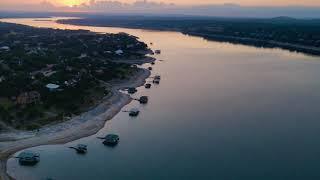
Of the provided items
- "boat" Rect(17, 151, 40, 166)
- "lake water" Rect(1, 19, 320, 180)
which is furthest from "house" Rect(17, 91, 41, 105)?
"boat" Rect(17, 151, 40, 166)

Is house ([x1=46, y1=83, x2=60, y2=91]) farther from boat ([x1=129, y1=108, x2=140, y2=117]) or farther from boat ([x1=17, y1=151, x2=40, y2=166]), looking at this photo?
A: boat ([x1=17, y1=151, x2=40, y2=166])

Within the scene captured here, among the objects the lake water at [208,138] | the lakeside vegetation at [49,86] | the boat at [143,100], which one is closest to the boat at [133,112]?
the lake water at [208,138]

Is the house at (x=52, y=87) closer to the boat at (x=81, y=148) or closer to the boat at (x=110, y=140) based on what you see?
the boat at (x=110, y=140)

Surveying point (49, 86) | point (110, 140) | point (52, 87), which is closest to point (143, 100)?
point (52, 87)

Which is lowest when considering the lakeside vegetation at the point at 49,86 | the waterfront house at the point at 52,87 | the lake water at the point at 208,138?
the lake water at the point at 208,138

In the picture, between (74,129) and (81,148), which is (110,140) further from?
(74,129)

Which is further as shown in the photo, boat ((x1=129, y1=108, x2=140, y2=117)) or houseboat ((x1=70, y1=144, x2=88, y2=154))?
boat ((x1=129, y1=108, x2=140, y2=117))

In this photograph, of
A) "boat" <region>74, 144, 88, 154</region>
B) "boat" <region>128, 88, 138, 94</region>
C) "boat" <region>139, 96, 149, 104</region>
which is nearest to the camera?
"boat" <region>74, 144, 88, 154</region>
